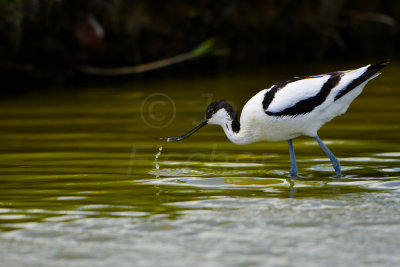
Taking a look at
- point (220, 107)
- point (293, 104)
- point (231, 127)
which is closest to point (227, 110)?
point (220, 107)

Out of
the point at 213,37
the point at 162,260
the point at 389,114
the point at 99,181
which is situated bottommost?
the point at 162,260

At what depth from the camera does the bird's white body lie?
7141mm

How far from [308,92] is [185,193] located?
1497 millimetres

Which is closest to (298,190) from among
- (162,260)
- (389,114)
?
(162,260)

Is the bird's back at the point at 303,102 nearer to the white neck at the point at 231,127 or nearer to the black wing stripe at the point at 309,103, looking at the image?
the black wing stripe at the point at 309,103

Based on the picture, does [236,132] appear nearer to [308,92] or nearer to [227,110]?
[227,110]

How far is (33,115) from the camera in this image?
11.5 meters

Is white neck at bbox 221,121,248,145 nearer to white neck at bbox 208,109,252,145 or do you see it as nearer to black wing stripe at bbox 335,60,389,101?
white neck at bbox 208,109,252,145

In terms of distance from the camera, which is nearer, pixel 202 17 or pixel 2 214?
pixel 2 214

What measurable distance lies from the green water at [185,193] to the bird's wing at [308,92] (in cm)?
66

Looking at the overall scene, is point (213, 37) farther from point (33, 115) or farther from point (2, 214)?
point (2, 214)

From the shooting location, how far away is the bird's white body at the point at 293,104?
7141mm

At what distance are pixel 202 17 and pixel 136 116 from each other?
17.8 ft

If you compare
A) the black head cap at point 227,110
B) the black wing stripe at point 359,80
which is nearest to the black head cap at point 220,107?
the black head cap at point 227,110
